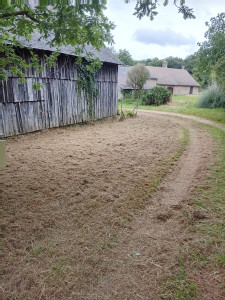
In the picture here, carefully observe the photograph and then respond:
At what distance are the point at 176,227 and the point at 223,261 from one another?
2.39ft

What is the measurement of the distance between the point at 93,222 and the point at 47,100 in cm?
732

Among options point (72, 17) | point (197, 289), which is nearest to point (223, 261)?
point (197, 289)

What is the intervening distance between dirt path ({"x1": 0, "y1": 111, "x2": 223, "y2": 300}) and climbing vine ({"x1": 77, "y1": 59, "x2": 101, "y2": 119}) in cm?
549

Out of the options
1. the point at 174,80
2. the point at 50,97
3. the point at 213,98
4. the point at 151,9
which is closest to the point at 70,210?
the point at 151,9

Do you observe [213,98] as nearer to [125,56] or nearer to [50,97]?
[50,97]

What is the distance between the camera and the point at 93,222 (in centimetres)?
312

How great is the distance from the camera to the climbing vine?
10438mm

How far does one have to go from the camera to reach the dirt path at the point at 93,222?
2141 millimetres

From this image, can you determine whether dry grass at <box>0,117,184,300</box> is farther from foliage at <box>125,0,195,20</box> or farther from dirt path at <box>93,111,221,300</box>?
foliage at <box>125,0,195,20</box>

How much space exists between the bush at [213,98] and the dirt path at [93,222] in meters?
13.1

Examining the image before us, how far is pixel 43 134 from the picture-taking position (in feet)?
29.3

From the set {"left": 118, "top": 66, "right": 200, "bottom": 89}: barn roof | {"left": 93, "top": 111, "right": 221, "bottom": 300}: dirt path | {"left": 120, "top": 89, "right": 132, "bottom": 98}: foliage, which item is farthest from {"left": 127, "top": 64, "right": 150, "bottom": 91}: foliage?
{"left": 93, "top": 111, "right": 221, "bottom": 300}: dirt path

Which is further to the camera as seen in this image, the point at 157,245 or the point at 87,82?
the point at 87,82

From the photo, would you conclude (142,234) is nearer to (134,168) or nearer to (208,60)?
(134,168)
